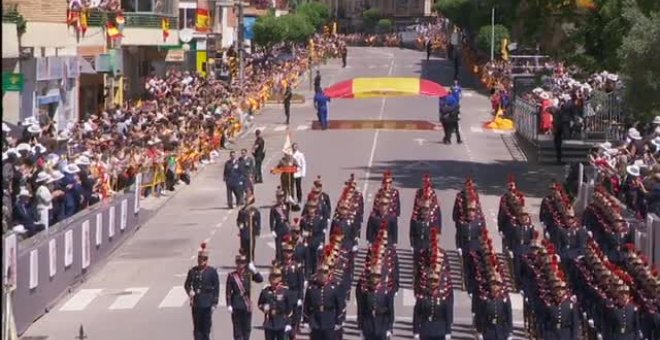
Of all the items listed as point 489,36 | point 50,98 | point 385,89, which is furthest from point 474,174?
point 489,36

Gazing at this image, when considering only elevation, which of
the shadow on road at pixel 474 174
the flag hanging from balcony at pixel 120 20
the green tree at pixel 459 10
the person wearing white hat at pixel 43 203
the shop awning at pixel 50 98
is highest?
the flag hanging from balcony at pixel 120 20

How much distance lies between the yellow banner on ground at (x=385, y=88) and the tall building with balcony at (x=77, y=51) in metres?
7.74

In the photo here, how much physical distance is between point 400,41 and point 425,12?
35459 mm

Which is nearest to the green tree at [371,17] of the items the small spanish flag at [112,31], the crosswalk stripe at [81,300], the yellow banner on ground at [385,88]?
the yellow banner on ground at [385,88]

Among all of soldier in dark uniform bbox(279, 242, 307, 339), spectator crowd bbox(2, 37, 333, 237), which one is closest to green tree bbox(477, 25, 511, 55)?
spectator crowd bbox(2, 37, 333, 237)

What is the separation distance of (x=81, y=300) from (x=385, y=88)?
3058 centimetres

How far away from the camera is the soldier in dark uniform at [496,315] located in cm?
1856

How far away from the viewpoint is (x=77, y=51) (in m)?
44.4

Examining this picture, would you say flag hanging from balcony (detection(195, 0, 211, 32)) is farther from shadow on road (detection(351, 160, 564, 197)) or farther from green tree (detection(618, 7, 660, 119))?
green tree (detection(618, 7, 660, 119))

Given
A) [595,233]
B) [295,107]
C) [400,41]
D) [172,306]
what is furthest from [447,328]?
[400,41]

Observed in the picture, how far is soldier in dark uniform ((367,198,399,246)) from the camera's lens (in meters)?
25.4

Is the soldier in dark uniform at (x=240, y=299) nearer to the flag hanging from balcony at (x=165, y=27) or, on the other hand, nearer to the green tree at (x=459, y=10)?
the flag hanging from balcony at (x=165, y=27)

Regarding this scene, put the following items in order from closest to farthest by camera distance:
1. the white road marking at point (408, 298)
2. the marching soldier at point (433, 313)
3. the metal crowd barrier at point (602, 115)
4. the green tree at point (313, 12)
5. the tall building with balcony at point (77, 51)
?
the marching soldier at point (433, 313), the white road marking at point (408, 298), the tall building with balcony at point (77, 51), the metal crowd barrier at point (602, 115), the green tree at point (313, 12)

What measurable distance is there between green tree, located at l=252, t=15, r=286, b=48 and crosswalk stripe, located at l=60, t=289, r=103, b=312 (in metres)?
69.0
